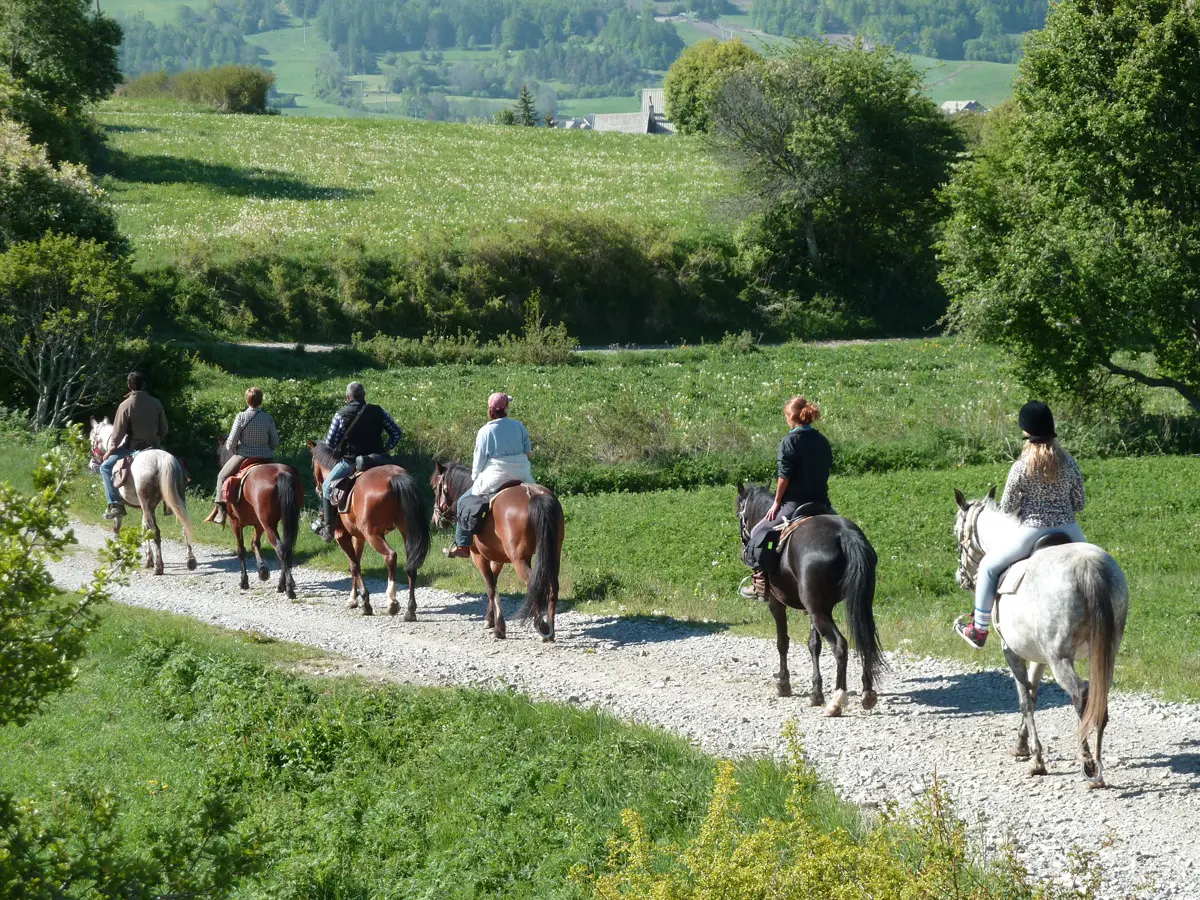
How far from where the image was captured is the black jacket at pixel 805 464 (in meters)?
12.6

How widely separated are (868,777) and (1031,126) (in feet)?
86.8

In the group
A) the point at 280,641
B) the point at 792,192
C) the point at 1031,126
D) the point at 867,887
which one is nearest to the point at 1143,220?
the point at 1031,126

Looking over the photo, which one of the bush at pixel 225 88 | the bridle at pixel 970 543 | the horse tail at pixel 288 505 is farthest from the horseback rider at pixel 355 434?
the bush at pixel 225 88

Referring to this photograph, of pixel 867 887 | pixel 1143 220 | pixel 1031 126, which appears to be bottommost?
pixel 867 887

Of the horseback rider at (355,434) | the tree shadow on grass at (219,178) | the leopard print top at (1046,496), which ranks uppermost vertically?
the tree shadow on grass at (219,178)

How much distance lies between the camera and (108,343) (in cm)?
3088

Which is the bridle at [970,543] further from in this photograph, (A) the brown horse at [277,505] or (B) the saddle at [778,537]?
(A) the brown horse at [277,505]

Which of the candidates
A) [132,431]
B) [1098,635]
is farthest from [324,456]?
[1098,635]

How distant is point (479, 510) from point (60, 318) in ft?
58.5

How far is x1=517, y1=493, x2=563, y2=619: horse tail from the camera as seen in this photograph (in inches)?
595

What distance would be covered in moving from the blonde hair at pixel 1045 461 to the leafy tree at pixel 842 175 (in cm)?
5591

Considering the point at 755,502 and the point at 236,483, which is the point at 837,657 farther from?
the point at 236,483

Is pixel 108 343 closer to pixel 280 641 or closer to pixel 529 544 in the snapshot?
pixel 280 641

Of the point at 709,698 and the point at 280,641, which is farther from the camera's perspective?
the point at 280,641
